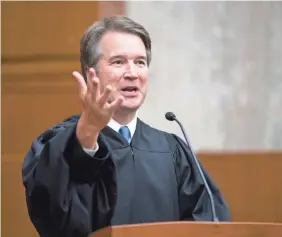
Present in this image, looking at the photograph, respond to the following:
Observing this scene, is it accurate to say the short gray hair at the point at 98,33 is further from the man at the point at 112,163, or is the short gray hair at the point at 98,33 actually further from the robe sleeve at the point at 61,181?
the robe sleeve at the point at 61,181

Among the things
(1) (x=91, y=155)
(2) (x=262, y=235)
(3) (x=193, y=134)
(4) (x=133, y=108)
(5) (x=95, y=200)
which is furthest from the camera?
(3) (x=193, y=134)

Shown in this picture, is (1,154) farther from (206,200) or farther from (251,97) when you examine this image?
(206,200)

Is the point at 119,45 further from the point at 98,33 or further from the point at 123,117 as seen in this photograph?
the point at 123,117

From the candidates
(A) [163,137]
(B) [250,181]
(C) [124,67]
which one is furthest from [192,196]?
(B) [250,181]

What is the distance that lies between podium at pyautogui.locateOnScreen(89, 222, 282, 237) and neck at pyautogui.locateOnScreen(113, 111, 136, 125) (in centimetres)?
72

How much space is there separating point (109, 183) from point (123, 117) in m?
0.37

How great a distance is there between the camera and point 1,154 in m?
3.92

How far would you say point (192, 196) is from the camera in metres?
2.34

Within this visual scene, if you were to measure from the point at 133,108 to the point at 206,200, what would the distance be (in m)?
0.38

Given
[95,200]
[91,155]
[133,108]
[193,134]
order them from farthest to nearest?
[193,134]
[133,108]
[95,200]
[91,155]

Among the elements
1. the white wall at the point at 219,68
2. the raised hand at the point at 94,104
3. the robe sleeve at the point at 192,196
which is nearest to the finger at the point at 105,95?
the raised hand at the point at 94,104

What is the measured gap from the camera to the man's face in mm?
2309

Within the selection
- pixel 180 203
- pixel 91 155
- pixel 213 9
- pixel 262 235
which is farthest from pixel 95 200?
pixel 213 9

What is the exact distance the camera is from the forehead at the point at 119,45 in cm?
234
